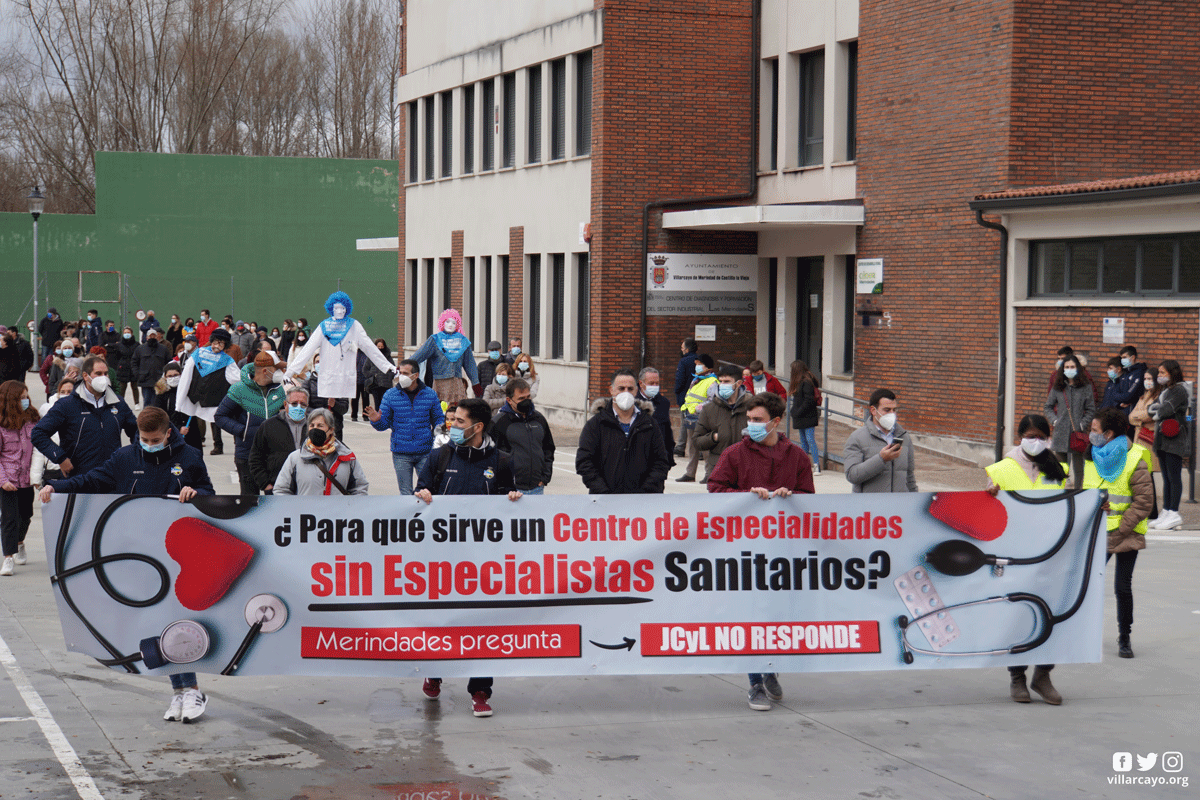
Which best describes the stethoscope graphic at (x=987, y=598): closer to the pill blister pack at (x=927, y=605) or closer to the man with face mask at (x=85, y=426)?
the pill blister pack at (x=927, y=605)

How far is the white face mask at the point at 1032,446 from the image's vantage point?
28.2 feet

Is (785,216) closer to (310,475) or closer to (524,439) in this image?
(524,439)

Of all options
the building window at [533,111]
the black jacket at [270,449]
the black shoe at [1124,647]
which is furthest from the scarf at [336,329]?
the building window at [533,111]

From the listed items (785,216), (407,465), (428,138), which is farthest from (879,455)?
(428,138)

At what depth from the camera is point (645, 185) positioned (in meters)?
28.3

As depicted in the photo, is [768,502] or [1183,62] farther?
[1183,62]

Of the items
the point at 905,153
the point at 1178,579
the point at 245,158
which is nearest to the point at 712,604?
the point at 1178,579

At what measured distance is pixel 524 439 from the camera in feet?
33.1

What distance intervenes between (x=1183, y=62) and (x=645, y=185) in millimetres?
10232

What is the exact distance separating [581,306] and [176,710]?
2261cm

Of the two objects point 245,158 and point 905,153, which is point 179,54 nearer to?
point 245,158

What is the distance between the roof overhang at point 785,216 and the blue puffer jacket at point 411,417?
41.6 ft

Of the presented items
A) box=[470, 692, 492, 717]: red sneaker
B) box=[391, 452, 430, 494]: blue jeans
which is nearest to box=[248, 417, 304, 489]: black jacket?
box=[391, 452, 430, 494]: blue jeans

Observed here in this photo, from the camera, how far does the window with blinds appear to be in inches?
1351
